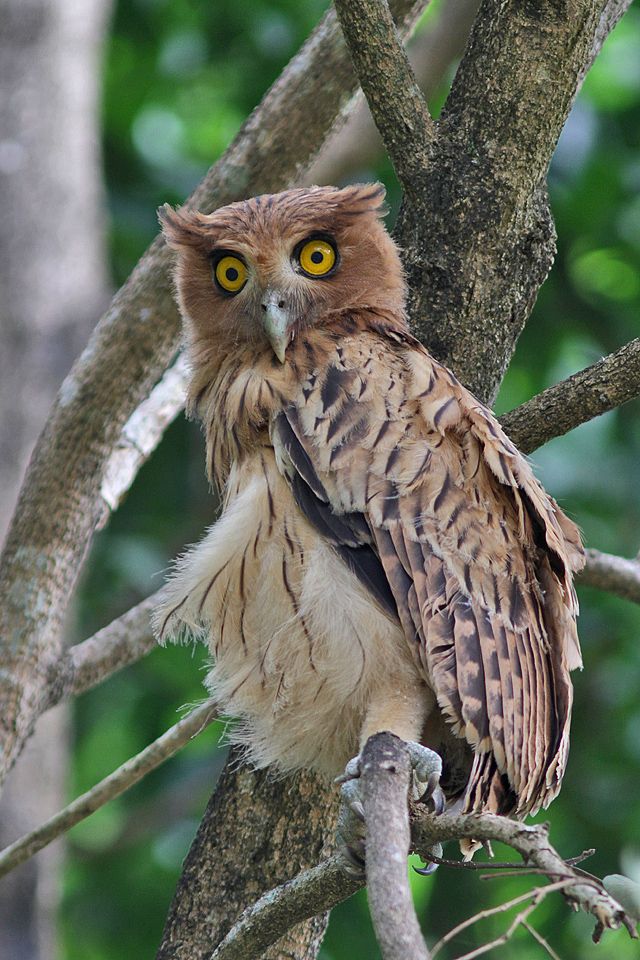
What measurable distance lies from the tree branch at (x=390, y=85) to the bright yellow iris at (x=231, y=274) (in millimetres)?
463

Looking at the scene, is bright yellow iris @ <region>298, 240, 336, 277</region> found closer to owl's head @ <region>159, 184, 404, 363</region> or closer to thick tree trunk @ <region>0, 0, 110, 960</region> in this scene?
owl's head @ <region>159, 184, 404, 363</region>

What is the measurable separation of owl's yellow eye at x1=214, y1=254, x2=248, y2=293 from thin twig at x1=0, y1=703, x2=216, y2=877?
107 cm

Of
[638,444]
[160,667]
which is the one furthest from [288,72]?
[160,667]

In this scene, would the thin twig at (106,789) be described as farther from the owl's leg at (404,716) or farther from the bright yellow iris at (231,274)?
the bright yellow iris at (231,274)

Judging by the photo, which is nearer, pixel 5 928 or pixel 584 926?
pixel 5 928

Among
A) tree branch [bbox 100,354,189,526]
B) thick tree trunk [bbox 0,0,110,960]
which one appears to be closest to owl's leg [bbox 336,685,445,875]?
tree branch [bbox 100,354,189,526]

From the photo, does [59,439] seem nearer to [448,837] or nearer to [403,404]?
[403,404]

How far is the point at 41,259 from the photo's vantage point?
18.3 ft

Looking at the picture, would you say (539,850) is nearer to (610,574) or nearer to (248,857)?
(248,857)

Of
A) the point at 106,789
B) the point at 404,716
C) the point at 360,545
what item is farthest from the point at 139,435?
the point at 404,716

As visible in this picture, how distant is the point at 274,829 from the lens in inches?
115

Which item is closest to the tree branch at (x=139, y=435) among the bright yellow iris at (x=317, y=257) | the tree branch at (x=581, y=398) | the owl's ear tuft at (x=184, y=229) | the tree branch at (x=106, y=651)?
the tree branch at (x=106, y=651)

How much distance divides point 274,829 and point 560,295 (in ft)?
13.5

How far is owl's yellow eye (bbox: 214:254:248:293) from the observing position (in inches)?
118
